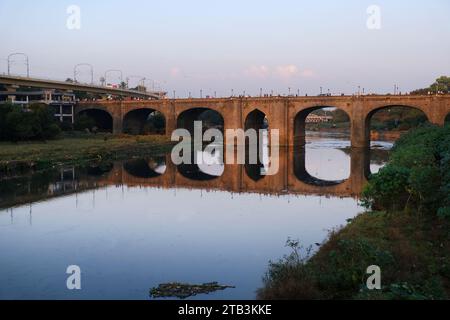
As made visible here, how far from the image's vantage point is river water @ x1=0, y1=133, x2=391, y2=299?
15852 mm

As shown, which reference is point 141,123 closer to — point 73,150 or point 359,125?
point 73,150

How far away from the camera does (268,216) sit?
1009 inches

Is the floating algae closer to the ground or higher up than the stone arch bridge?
closer to the ground

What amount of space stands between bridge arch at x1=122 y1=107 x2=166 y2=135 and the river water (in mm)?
42804

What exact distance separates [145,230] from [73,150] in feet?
110

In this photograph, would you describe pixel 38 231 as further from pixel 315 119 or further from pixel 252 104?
pixel 315 119

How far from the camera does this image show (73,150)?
176 feet

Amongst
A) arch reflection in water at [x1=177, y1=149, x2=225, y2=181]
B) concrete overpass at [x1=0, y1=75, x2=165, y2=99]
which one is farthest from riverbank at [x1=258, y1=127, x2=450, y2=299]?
concrete overpass at [x1=0, y1=75, x2=165, y2=99]

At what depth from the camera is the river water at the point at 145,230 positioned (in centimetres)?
1585

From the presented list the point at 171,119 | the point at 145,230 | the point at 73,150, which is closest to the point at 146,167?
the point at 73,150

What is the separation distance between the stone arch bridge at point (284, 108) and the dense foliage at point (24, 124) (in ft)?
67.4

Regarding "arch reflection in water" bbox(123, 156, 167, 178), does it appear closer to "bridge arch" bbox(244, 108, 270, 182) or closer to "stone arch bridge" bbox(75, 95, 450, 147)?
"bridge arch" bbox(244, 108, 270, 182)
